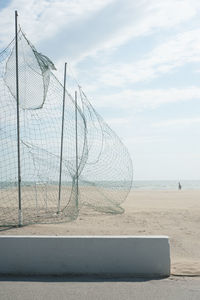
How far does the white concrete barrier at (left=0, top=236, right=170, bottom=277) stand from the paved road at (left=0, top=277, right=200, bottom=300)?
0.29 meters

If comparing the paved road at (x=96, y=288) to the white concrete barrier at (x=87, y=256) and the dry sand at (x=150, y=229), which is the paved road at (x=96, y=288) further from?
the dry sand at (x=150, y=229)

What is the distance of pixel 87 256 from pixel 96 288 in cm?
96

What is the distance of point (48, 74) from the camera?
1245cm

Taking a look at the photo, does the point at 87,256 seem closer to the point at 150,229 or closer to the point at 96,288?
the point at 96,288

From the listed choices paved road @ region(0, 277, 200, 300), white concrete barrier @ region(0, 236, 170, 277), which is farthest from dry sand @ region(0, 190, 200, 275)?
paved road @ region(0, 277, 200, 300)

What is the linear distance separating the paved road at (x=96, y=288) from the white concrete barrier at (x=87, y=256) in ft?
0.95

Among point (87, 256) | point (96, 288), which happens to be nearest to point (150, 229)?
point (87, 256)

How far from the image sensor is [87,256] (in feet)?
22.6

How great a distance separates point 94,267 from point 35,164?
22.4 feet

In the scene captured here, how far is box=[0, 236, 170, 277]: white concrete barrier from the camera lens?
6855 millimetres

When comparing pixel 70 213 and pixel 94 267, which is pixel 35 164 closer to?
pixel 70 213

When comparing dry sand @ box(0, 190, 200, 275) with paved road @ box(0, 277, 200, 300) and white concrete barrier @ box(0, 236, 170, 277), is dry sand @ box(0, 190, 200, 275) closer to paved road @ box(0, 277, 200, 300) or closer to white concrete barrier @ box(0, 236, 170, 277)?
white concrete barrier @ box(0, 236, 170, 277)

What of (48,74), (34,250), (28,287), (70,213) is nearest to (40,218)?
(70,213)

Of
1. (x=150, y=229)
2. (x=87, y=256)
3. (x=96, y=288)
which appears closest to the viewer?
(x=96, y=288)
